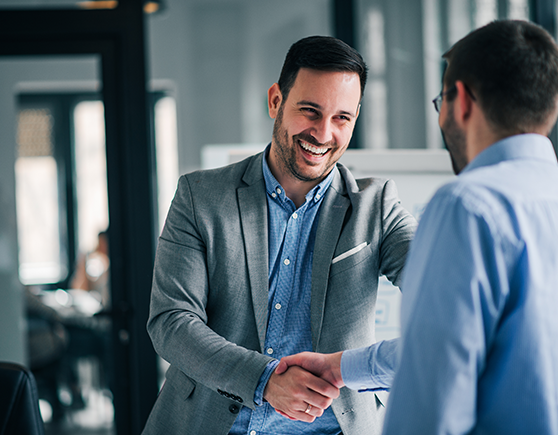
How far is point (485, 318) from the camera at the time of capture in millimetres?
740

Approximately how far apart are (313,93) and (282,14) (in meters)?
1.81

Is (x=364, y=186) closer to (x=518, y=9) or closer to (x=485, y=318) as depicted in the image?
(x=485, y=318)

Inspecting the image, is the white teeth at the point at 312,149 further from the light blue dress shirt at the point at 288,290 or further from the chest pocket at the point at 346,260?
the chest pocket at the point at 346,260

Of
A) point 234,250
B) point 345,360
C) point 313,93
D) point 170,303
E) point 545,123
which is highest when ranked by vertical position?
point 313,93

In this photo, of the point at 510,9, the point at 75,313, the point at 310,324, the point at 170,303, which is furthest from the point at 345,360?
the point at 510,9

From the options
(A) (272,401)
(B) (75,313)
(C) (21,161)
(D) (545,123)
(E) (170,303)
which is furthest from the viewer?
(B) (75,313)

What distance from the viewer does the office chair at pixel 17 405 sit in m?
1.28

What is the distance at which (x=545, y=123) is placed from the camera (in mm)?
871

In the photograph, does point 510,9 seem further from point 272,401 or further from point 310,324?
point 272,401

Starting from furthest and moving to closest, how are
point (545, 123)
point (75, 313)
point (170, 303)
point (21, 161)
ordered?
point (75, 313) < point (21, 161) < point (170, 303) < point (545, 123)

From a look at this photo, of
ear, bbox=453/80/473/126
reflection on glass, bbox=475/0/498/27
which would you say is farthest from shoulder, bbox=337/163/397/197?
reflection on glass, bbox=475/0/498/27

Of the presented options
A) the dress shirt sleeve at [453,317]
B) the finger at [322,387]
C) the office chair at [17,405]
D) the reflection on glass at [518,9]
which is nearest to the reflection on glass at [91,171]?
the office chair at [17,405]

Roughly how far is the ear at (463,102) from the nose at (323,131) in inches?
23.9

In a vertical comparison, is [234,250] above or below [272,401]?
above
